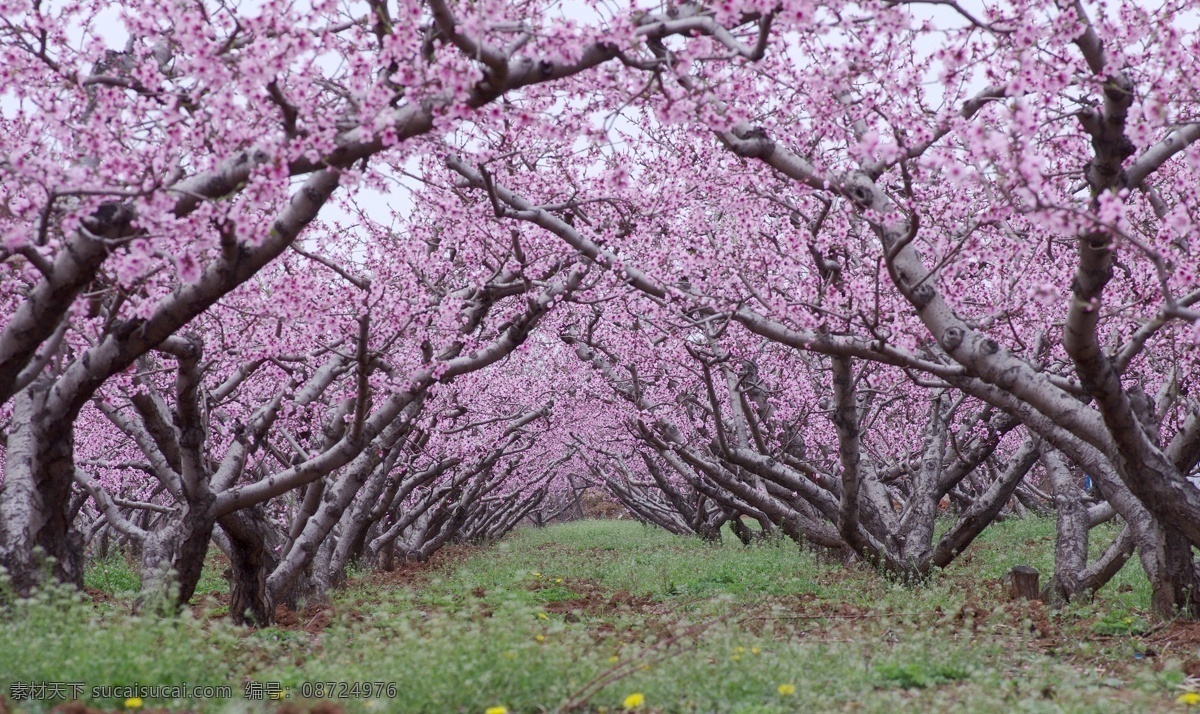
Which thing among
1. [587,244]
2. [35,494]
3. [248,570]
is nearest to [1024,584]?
[587,244]

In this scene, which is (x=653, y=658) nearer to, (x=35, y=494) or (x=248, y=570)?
(x=35, y=494)

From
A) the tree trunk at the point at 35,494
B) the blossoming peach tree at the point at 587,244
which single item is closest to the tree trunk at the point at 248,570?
the blossoming peach tree at the point at 587,244

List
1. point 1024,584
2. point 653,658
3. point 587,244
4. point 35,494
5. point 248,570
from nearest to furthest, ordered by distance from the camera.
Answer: point 653,658 → point 35,494 → point 587,244 → point 248,570 → point 1024,584

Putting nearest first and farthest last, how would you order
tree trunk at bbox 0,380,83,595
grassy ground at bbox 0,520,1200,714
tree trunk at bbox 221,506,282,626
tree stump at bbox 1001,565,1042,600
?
grassy ground at bbox 0,520,1200,714 → tree trunk at bbox 0,380,83,595 → tree trunk at bbox 221,506,282,626 → tree stump at bbox 1001,565,1042,600

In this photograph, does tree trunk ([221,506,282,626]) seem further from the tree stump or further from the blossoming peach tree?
the tree stump

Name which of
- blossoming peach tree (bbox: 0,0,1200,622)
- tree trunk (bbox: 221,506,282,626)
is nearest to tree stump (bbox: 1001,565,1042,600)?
blossoming peach tree (bbox: 0,0,1200,622)

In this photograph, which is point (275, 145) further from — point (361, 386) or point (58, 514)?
point (58, 514)

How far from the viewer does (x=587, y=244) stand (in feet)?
25.6

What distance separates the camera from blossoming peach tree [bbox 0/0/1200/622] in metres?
4.82

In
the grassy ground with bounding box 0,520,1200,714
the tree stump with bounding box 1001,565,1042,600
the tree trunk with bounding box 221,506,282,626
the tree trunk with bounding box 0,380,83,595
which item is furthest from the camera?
the tree stump with bounding box 1001,565,1042,600

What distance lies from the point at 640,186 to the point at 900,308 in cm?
323

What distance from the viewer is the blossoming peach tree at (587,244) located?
482 centimetres

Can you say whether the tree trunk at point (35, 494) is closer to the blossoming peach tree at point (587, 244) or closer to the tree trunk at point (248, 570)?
the blossoming peach tree at point (587, 244)

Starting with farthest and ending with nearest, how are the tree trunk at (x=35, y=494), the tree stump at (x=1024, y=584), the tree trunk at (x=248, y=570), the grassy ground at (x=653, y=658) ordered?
the tree stump at (x=1024, y=584), the tree trunk at (x=248, y=570), the tree trunk at (x=35, y=494), the grassy ground at (x=653, y=658)
